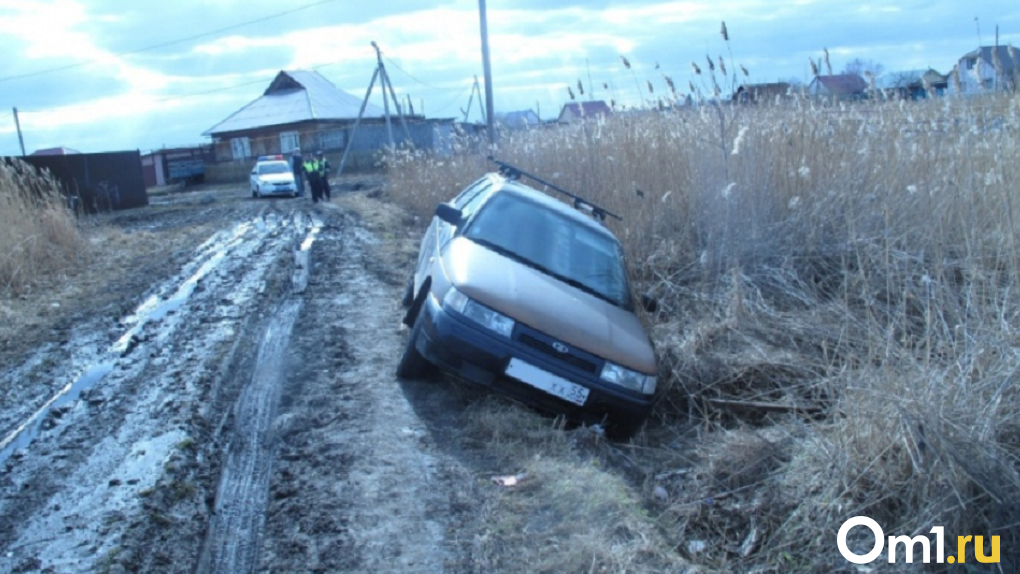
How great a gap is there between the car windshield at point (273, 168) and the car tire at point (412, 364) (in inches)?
1145

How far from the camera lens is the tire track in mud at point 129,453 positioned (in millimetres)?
4062

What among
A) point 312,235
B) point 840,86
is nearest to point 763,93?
point 840,86

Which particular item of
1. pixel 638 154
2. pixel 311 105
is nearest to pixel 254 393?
pixel 638 154

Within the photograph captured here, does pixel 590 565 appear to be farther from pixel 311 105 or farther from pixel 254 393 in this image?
pixel 311 105

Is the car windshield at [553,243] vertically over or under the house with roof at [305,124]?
under

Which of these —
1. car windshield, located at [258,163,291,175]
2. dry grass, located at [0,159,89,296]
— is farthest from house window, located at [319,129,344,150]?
dry grass, located at [0,159,89,296]

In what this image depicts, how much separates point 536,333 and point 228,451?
6.93 feet

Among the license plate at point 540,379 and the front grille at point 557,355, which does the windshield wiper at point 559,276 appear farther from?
the license plate at point 540,379

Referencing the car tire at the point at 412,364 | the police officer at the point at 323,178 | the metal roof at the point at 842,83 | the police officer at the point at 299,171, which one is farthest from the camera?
the police officer at the point at 299,171

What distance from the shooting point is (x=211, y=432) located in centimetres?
557

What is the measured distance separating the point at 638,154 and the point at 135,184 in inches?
994

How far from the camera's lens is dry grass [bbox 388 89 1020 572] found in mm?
3799

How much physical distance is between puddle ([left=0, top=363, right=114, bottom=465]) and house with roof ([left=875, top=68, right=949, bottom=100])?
23.7 ft

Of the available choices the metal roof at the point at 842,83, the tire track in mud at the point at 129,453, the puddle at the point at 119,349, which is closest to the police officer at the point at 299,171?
the puddle at the point at 119,349
